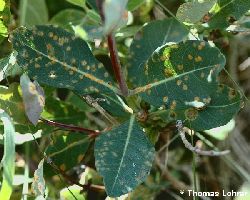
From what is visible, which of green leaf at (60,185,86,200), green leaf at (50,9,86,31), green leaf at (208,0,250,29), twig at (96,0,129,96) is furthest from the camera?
green leaf at (50,9,86,31)

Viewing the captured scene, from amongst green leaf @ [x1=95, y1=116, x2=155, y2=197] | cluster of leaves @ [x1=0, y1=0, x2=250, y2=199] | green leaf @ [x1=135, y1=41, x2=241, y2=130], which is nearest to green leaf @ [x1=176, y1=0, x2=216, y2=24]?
cluster of leaves @ [x1=0, y1=0, x2=250, y2=199]

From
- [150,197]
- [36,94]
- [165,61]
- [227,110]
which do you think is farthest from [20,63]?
[150,197]

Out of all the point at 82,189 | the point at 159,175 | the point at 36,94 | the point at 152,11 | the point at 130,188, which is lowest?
the point at 159,175

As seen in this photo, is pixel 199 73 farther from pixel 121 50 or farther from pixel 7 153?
pixel 121 50

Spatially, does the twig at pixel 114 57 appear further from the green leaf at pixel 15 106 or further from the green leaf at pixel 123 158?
the green leaf at pixel 15 106

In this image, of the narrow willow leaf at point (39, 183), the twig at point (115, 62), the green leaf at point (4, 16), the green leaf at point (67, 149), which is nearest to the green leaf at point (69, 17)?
the green leaf at point (4, 16)

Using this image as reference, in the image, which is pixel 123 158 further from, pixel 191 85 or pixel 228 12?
pixel 228 12

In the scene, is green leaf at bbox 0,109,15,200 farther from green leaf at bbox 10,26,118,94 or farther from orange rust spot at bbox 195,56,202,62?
orange rust spot at bbox 195,56,202,62
